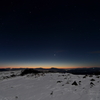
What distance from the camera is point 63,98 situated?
4762 mm

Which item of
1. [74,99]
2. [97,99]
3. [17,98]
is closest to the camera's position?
[97,99]

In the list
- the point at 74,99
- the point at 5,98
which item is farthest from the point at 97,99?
the point at 5,98

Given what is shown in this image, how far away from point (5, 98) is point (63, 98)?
342cm

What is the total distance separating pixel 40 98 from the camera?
501 cm

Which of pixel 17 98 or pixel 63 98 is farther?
pixel 17 98

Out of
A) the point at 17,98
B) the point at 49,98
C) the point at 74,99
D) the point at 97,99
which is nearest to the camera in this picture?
the point at 97,99

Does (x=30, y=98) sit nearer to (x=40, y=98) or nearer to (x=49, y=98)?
(x=40, y=98)

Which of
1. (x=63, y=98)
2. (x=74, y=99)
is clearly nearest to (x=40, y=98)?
(x=63, y=98)

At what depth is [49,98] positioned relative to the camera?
16.1 feet

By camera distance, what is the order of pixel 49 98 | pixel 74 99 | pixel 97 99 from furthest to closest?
pixel 49 98
pixel 74 99
pixel 97 99

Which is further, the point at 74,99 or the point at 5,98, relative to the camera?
the point at 5,98

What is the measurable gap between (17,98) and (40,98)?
4.56 feet

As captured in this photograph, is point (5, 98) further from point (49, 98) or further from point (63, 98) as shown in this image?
point (63, 98)

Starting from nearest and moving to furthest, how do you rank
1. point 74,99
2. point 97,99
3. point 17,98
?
point 97,99 → point 74,99 → point 17,98
